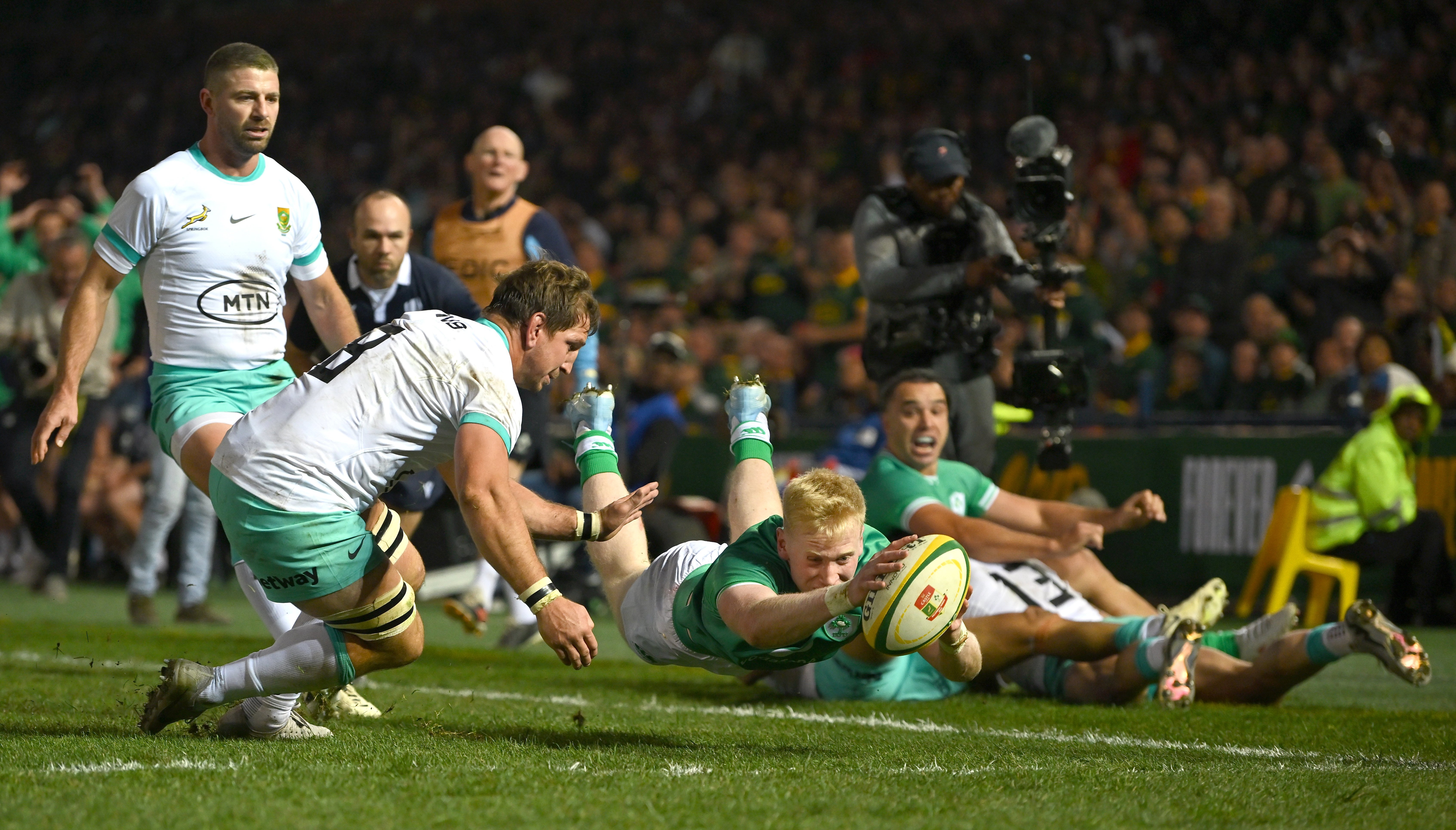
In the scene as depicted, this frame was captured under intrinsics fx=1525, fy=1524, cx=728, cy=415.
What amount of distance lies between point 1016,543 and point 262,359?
3061 mm

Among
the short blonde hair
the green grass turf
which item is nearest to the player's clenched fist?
the green grass turf

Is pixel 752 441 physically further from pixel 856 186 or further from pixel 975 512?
pixel 856 186

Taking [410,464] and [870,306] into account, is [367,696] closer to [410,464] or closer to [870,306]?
[410,464]

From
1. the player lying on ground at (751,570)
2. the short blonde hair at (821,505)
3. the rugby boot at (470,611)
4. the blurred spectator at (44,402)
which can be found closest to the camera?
the player lying on ground at (751,570)

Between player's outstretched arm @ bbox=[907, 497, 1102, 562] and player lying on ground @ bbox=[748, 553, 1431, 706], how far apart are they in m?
0.13

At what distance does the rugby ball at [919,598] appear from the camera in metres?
3.92

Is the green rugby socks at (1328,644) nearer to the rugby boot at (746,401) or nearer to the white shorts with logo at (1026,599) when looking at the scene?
the white shorts with logo at (1026,599)

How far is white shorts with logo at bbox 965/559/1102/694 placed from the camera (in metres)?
6.25

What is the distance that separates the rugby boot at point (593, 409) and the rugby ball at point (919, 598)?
1.81 meters

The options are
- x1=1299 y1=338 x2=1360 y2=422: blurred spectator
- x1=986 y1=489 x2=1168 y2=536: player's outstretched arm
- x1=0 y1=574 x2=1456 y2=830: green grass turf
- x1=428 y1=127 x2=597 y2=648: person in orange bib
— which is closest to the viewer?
x1=0 y1=574 x2=1456 y2=830: green grass turf

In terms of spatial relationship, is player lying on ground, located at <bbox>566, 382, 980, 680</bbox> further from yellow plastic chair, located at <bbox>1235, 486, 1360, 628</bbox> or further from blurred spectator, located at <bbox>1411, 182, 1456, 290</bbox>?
blurred spectator, located at <bbox>1411, 182, 1456, 290</bbox>

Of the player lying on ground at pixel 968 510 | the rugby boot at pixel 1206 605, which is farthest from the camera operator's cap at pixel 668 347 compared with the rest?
the rugby boot at pixel 1206 605

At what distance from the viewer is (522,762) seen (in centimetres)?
434

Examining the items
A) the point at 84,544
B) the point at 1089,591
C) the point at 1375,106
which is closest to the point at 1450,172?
the point at 1375,106
